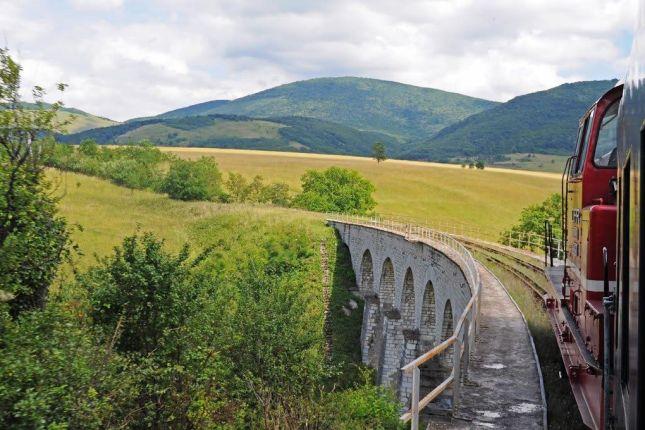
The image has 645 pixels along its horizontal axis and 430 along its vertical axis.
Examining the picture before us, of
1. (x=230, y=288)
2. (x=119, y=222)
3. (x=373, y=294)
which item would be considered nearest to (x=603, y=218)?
(x=230, y=288)

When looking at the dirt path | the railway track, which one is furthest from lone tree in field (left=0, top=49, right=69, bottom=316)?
the railway track

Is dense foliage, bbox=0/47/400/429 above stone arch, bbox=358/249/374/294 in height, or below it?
above

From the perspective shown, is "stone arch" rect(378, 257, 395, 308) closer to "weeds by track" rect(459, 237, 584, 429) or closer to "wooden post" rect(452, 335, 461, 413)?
"weeds by track" rect(459, 237, 584, 429)

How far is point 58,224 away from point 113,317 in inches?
149

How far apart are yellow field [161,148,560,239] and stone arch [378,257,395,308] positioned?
30.7 metres

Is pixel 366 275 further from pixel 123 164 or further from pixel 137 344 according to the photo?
pixel 123 164

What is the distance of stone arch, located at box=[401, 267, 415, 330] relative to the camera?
32.2 metres

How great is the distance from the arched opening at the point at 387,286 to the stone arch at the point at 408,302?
4.89m

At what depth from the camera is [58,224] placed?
20031 mm

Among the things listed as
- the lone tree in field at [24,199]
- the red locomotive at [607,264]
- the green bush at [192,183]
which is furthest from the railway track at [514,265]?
the green bush at [192,183]

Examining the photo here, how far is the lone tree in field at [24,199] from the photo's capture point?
1641cm

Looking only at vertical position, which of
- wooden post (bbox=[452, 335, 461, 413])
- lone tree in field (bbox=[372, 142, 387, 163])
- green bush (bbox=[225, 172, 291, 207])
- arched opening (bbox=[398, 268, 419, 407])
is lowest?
arched opening (bbox=[398, 268, 419, 407])

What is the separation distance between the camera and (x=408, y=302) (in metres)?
32.8

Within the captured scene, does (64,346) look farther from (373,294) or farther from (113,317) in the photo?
(373,294)
